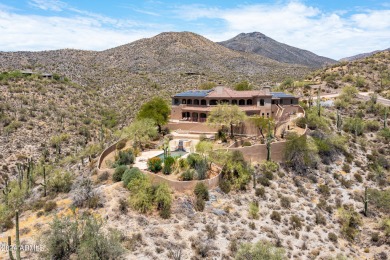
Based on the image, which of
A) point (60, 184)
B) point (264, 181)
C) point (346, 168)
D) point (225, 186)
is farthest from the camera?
point (346, 168)

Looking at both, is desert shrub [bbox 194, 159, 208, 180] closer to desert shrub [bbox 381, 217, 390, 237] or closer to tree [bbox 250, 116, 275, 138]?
tree [bbox 250, 116, 275, 138]

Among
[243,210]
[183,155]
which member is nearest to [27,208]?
[183,155]

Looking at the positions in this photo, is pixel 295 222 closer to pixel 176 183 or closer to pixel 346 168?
pixel 176 183

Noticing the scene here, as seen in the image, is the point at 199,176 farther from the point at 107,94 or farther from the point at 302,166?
the point at 107,94

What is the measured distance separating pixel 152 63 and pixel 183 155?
76.5 metres

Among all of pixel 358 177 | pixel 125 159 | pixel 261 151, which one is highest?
pixel 261 151

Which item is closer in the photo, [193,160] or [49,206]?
[49,206]

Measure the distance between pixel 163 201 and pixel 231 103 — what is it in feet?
75.0

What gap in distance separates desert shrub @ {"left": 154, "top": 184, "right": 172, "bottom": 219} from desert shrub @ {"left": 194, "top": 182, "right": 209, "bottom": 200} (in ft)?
8.84

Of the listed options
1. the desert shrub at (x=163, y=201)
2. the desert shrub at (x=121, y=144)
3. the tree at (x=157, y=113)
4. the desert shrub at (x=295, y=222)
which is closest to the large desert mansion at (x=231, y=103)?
the tree at (x=157, y=113)

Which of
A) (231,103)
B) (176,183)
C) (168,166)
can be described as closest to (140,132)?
(168,166)

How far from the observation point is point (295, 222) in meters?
32.3

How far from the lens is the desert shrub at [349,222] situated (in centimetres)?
3331

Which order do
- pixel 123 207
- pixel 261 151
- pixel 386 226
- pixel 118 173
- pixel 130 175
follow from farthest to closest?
pixel 261 151, pixel 386 226, pixel 118 173, pixel 130 175, pixel 123 207
